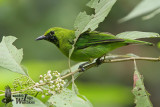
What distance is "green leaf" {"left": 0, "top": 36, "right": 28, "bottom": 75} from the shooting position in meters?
2.28

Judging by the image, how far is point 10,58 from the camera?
2.34 meters

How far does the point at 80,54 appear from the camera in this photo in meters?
3.47

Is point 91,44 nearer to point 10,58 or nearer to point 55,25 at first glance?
point 10,58

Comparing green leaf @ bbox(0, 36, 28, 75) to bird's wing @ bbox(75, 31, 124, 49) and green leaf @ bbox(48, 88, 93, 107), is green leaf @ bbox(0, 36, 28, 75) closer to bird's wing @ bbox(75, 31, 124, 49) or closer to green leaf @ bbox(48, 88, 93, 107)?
green leaf @ bbox(48, 88, 93, 107)

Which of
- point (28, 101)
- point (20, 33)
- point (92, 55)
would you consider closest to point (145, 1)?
point (92, 55)

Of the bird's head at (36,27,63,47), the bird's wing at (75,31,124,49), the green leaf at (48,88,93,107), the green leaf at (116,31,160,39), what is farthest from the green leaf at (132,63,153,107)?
the bird's head at (36,27,63,47)

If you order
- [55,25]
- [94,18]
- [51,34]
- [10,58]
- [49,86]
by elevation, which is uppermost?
[55,25]

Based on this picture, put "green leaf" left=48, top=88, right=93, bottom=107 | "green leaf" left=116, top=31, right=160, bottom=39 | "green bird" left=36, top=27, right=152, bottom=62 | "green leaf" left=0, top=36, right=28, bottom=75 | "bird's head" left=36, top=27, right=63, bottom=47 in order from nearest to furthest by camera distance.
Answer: "green leaf" left=48, top=88, right=93, bottom=107 < "green leaf" left=0, top=36, right=28, bottom=75 < "green leaf" left=116, top=31, right=160, bottom=39 < "green bird" left=36, top=27, right=152, bottom=62 < "bird's head" left=36, top=27, right=63, bottom=47

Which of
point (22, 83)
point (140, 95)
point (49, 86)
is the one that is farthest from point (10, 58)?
point (140, 95)

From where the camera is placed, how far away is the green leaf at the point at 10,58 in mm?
2275

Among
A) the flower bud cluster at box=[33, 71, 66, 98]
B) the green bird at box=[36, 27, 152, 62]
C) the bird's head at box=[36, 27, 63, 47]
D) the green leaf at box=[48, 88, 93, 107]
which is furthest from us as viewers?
the bird's head at box=[36, 27, 63, 47]

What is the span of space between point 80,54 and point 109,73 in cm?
568

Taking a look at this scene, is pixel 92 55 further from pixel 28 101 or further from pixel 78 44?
pixel 28 101

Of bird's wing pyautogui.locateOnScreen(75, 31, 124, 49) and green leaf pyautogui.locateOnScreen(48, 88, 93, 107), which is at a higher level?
bird's wing pyautogui.locateOnScreen(75, 31, 124, 49)
